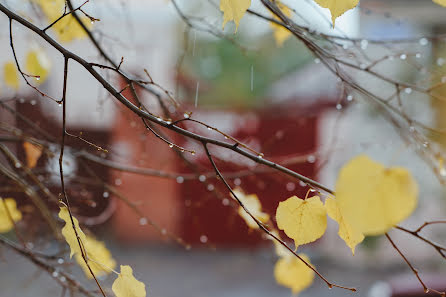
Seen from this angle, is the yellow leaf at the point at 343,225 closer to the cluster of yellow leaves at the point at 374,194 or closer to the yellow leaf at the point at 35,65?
the cluster of yellow leaves at the point at 374,194

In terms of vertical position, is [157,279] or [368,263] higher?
[368,263]

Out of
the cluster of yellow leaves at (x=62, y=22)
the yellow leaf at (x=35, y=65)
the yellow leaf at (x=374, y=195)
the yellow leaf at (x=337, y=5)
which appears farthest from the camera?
the yellow leaf at (x=35, y=65)

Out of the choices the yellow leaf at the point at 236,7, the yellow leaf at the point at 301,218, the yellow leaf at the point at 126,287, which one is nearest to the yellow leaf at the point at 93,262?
the yellow leaf at the point at 126,287

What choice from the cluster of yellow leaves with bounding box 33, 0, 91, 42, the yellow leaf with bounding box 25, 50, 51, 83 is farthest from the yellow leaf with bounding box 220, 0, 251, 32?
the yellow leaf with bounding box 25, 50, 51, 83

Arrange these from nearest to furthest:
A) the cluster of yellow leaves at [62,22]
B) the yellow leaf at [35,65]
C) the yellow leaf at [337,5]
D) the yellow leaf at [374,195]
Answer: the yellow leaf at [374,195] < the yellow leaf at [337,5] < the cluster of yellow leaves at [62,22] < the yellow leaf at [35,65]

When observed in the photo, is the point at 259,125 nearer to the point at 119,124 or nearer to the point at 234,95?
the point at 119,124

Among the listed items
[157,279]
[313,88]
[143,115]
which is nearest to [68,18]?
[143,115]

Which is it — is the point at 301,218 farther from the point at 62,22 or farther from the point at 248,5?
the point at 62,22
